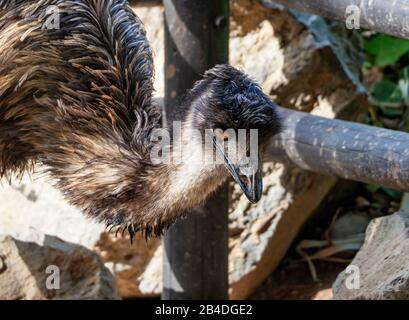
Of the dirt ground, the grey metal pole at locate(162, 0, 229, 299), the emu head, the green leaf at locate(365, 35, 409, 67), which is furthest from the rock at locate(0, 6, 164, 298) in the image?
the emu head

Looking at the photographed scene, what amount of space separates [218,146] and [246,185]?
0.17 metres

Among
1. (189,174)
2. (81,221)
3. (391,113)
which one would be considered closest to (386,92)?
(391,113)

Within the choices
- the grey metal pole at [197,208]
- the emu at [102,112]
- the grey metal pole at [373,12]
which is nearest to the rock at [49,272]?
the emu at [102,112]

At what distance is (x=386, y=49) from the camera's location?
7.13 meters

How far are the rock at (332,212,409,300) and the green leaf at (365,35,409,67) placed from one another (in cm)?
249

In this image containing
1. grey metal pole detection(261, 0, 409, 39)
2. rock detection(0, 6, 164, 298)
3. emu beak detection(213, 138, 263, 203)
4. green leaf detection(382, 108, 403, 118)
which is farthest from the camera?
green leaf detection(382, 108, 403, 118)

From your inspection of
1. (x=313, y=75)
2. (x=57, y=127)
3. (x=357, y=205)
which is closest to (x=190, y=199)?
(x=57, y=127)

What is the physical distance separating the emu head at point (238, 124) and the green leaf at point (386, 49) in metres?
2.99

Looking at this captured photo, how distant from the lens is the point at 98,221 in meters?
4.57

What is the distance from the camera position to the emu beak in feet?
13.3

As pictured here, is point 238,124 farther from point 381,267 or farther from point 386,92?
point 386,92

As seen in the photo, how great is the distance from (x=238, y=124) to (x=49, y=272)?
1428 millimetres

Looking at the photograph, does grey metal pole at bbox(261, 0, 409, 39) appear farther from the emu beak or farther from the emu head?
the emu beak

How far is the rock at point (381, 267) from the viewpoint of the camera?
421cm
